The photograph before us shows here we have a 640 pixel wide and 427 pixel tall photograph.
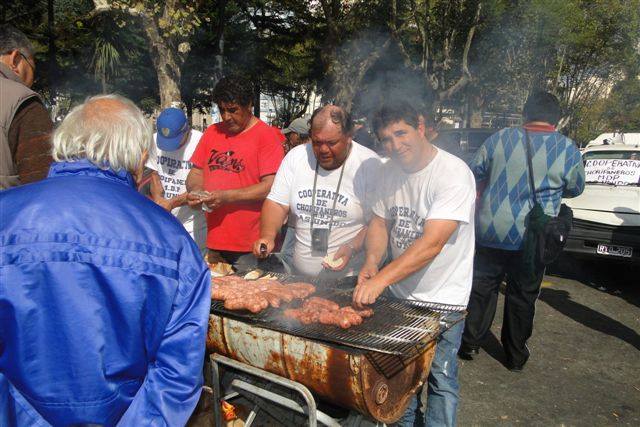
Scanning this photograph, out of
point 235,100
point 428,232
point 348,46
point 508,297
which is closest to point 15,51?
point 235,100

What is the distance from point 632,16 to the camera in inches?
736

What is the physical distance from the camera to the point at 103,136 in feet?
4.78

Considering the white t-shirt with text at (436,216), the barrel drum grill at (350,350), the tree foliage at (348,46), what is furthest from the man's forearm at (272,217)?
the tree foliage at (348,46)

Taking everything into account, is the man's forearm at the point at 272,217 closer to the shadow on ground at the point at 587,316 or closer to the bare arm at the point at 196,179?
the bare arm at the point at 196,179

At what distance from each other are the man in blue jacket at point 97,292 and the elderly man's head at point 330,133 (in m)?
1.80

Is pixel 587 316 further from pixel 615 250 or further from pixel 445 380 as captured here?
pixel 445 380

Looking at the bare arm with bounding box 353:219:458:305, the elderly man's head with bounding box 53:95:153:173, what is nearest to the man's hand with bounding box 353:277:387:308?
the bare arm with bounding box 353:219:458:305

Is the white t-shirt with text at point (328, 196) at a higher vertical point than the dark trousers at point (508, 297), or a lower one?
higher

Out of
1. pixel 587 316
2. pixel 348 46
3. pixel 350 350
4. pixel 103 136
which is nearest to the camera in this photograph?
pixel 103 136

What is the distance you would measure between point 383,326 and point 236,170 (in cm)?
195

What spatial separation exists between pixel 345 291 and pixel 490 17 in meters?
17.8

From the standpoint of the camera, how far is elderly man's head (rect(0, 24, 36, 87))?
122 inches

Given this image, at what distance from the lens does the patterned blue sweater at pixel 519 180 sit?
400 cm

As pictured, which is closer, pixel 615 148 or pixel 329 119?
pixel 329 119
